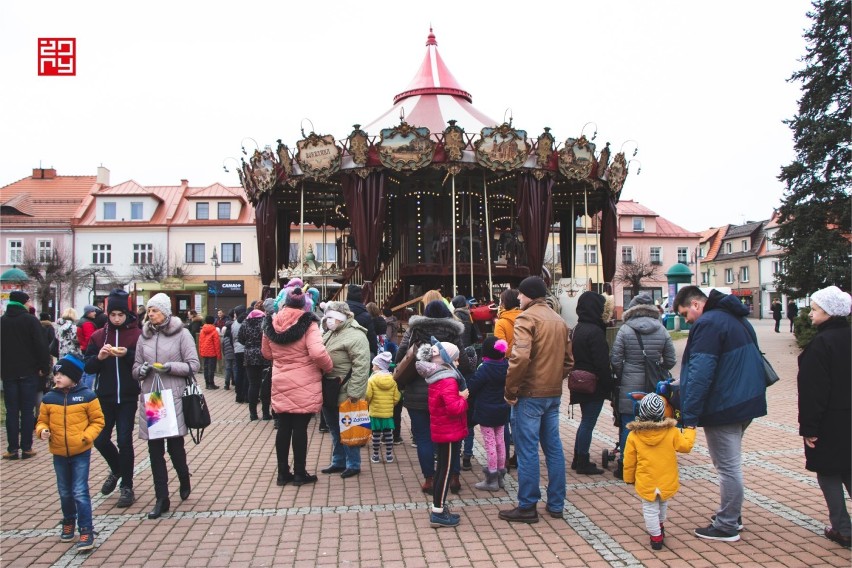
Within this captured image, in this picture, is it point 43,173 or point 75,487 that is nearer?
point 75,487

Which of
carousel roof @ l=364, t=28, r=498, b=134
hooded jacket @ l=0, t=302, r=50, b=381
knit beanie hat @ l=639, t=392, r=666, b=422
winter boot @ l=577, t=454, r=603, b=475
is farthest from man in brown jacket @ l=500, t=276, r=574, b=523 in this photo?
carousel roof @ l=364, t=28, r=498, b=134

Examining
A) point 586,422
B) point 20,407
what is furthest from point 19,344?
point 586,422

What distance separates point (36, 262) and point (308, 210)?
1012 inches

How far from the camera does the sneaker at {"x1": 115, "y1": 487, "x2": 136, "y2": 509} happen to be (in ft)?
18.5

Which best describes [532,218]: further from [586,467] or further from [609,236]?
[586,467]

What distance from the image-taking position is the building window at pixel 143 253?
41656 millimetres

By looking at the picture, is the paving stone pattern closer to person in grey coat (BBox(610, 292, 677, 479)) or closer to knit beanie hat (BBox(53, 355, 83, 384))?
person in grey coat (BBox(610, 292, 677, 479))

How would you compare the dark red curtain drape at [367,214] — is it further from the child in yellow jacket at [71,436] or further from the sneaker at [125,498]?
the child in yellow jacket at [71,436]

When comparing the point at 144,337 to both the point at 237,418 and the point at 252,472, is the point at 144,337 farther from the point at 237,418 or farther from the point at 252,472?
the point at 237,418

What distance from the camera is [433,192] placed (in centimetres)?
1792

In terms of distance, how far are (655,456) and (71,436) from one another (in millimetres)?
4038

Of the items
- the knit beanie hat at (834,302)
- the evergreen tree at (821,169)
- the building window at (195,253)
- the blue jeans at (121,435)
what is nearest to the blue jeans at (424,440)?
the blue jeans at (121,435)

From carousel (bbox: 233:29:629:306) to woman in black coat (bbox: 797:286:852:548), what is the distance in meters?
10.4

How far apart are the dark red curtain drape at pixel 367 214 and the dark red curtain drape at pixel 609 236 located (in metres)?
6.47
